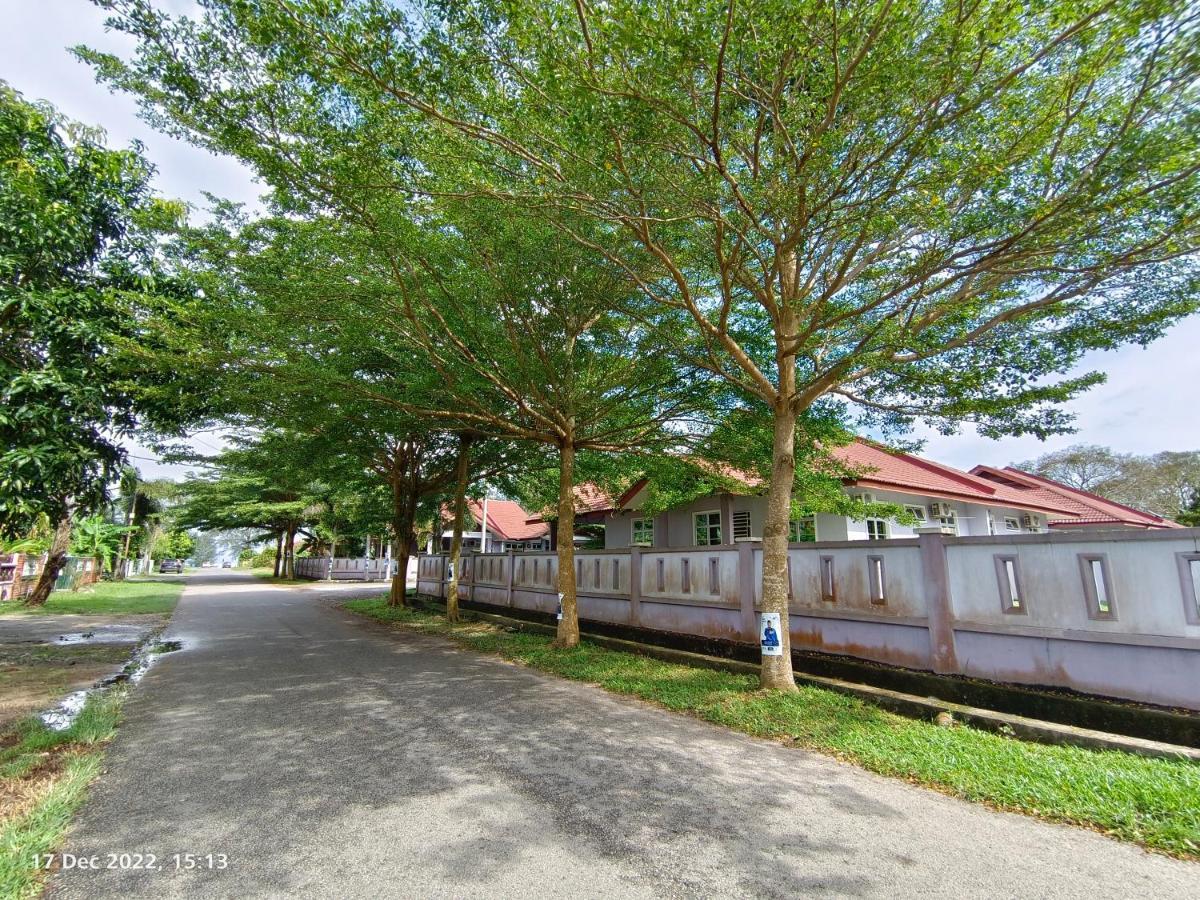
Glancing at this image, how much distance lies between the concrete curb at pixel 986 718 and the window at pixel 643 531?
32.2 feet

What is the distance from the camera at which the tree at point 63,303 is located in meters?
6.92

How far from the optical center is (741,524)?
15.4 metres

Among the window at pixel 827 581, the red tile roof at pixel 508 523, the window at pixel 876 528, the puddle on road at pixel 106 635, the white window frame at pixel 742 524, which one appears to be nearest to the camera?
the window at pixel 827 581

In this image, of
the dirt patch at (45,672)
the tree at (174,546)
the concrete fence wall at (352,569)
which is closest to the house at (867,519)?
the dirt patch at (45,672)

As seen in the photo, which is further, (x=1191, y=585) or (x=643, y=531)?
(x=643, y=531)

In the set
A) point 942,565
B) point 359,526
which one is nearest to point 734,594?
point 942,565

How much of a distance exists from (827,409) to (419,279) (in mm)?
5895

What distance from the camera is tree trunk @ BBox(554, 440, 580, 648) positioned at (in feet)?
32.8

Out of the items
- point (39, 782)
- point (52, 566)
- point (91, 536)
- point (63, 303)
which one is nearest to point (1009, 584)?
point (39, 782)

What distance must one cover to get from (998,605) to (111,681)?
34.9 feet

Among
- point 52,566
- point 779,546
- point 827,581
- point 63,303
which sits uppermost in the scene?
point 63,303

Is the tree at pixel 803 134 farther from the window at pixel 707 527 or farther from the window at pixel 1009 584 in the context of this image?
the window at pixel 707 527

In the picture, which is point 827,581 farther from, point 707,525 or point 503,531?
point 503,531

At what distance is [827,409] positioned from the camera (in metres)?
8.15
